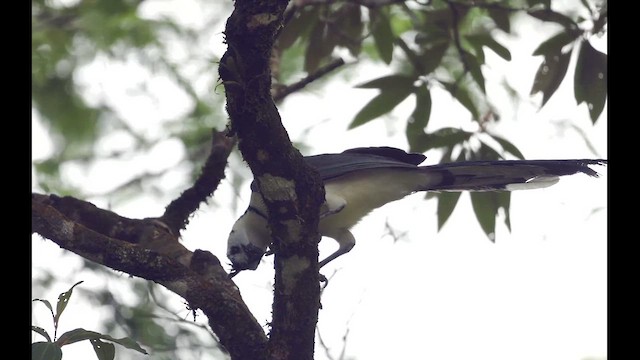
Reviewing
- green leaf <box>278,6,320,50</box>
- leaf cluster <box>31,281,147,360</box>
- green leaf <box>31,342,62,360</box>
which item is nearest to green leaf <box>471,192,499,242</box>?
green leaf <box>278,6,320,50</box>

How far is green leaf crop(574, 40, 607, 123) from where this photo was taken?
4.93 metres

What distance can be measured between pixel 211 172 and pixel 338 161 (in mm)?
776

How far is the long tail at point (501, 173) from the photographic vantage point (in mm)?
4406

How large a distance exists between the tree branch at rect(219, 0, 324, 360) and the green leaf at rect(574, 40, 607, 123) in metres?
2.22

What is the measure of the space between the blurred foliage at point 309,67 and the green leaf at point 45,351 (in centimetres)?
134

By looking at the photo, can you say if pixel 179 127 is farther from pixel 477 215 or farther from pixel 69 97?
pixel 477 215

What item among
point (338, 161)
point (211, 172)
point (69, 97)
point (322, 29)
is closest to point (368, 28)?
point (322, 29)

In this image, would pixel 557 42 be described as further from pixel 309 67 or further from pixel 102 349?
pixel 102 349

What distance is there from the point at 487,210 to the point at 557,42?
113 centimetres

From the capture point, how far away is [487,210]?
202 inches

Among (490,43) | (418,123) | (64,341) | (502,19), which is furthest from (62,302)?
(502,19)

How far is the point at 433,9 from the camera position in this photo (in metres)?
5.83

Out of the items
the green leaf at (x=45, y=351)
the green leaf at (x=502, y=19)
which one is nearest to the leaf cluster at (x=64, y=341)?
the green leaf at (x=45, y=351)

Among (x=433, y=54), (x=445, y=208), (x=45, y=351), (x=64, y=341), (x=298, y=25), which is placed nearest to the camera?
(x=45, y=351)
